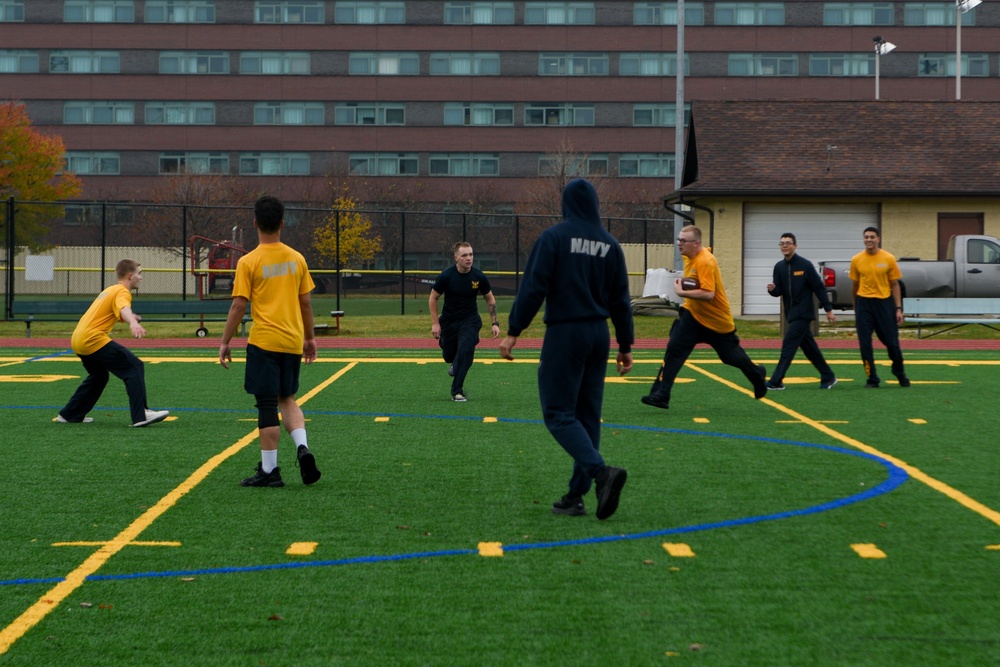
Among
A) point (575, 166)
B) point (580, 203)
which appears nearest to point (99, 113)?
point (575, 166)

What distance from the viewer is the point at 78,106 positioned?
2958 inches

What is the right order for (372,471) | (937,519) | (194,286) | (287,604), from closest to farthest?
(287,604) < (937,519) < (372,471) < (194,286)

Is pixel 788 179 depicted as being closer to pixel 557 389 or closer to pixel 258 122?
pixel 557 389

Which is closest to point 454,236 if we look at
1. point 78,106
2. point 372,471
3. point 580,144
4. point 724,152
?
point 580,144

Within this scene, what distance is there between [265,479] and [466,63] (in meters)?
68.3

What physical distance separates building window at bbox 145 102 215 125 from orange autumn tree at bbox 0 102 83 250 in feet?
52.4

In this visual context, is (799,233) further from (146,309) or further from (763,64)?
(763,64)

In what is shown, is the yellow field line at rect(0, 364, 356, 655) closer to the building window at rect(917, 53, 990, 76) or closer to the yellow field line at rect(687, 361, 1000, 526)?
the yellow field line at rect(687, 361, 1000, 526)

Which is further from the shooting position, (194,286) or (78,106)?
(78,106)

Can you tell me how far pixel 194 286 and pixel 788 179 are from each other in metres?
31.0

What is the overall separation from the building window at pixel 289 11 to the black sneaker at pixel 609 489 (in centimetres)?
7036

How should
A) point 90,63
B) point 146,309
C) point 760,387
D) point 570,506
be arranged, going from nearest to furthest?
point 570,506 < point 760,387 < point 146,309 < point 90,63

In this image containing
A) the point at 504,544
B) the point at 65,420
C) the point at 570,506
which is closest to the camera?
the point at 504,544

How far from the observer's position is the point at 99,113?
246 ft
